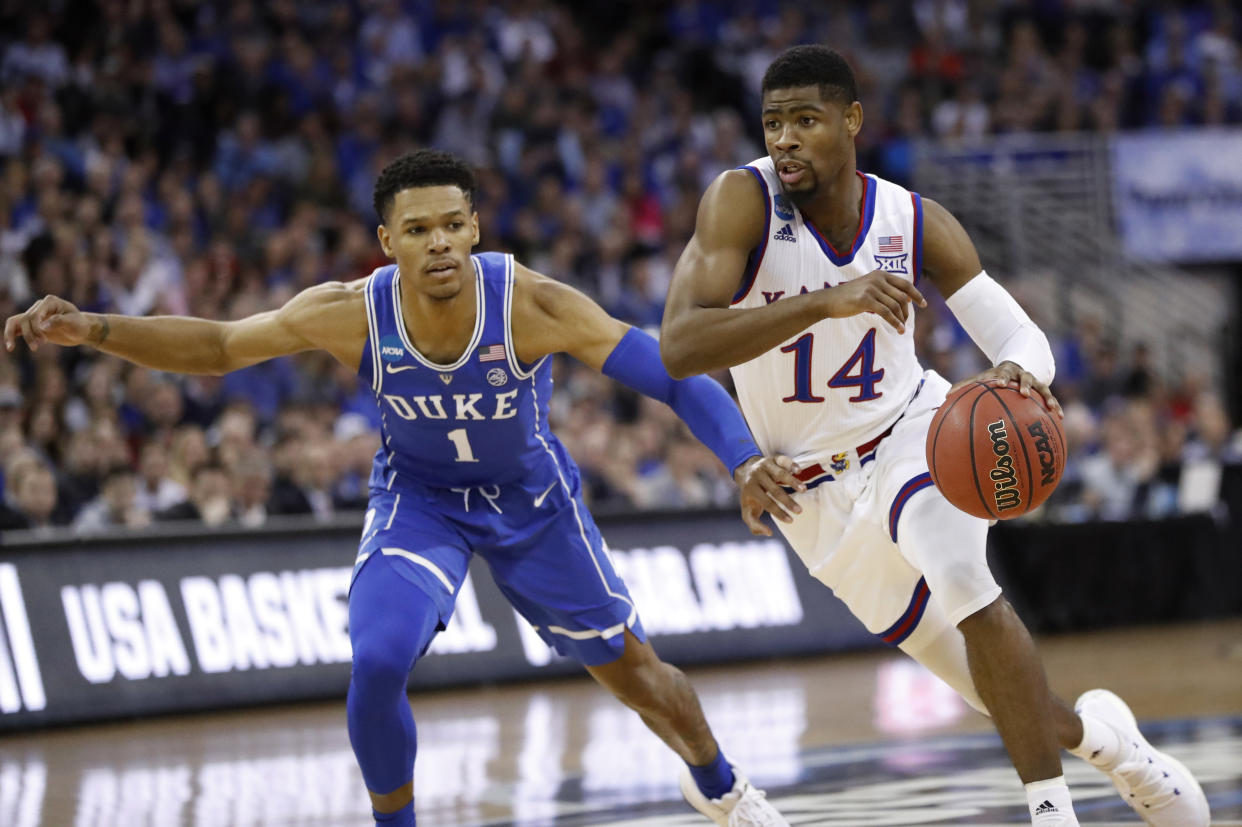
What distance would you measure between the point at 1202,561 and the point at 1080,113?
20.0ft

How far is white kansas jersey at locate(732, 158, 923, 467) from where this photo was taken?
16.1 feet

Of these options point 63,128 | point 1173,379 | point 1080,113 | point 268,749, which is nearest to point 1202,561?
point 1173,379

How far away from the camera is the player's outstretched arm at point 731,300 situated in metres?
4.32

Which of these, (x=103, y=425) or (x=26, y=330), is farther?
(x=103, y=425)

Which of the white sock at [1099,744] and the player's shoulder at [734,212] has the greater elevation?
the player's shoulder at [734,212]

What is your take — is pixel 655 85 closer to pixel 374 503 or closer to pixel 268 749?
pixel 268 749

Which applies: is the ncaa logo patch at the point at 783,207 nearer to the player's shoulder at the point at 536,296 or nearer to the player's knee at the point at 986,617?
the player's shoulder at the point at 536,296

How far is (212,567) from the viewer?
9734 millimetres

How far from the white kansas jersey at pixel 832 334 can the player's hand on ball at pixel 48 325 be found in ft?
6.43

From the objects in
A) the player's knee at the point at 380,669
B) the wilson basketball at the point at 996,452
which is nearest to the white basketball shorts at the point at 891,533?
the wilson basketball at the point at 996,452

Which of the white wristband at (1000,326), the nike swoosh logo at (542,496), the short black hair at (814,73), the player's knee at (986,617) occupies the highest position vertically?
the short black hair at (814,73)

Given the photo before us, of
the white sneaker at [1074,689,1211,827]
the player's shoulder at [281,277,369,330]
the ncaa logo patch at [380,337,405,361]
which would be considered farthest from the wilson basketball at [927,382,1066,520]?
the player's shoulder at [281,277,369,330]

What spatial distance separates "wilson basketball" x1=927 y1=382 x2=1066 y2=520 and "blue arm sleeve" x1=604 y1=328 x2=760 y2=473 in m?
0.59

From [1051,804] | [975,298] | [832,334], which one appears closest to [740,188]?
[832,334]
